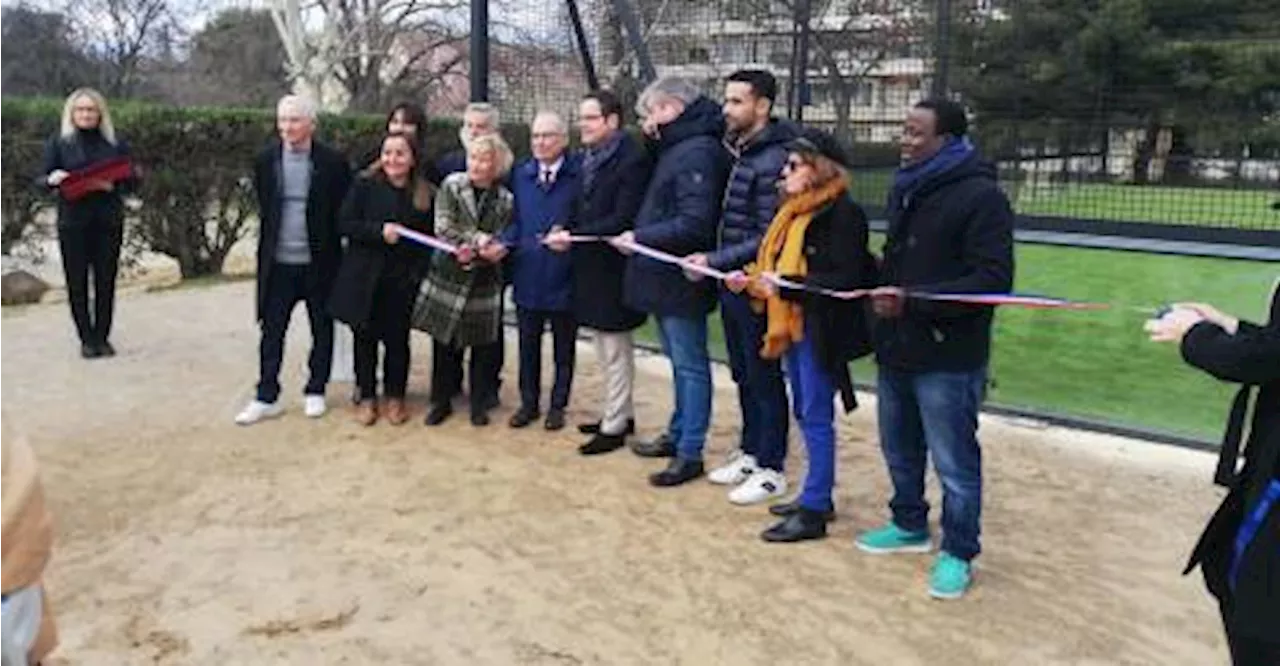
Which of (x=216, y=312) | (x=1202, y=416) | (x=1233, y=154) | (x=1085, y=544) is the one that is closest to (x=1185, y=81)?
(x=1233, y=154)

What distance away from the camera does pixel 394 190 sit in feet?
19.1

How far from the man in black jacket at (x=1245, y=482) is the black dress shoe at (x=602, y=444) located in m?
3.23

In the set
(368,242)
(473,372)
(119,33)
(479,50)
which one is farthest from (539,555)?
(119,33)

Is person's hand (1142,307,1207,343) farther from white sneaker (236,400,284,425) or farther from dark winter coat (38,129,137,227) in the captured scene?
dark winter coat (38,129,137,227)

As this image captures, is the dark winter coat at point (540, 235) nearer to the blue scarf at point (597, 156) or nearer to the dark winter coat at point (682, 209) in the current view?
the blue scarf at point (597, 156)

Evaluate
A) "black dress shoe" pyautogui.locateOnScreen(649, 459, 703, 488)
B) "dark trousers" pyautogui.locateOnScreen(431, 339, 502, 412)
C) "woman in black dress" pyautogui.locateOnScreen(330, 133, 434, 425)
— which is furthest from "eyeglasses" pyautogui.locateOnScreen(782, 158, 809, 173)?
"dark trousers" pyautogui.locateOnScreen(431, 339, 502, 412)

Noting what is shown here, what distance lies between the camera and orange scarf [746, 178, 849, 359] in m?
4.29

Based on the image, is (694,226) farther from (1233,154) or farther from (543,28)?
(1233,154)

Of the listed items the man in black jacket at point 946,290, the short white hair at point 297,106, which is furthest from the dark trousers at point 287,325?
the man in black jacket at point 946,290

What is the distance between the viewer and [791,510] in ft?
15.2

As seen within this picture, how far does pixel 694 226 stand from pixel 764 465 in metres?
0.98

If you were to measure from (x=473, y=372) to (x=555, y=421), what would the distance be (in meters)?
0.49

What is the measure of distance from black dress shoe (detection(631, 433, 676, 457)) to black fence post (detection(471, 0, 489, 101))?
3.26 m

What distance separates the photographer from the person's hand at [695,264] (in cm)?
478
